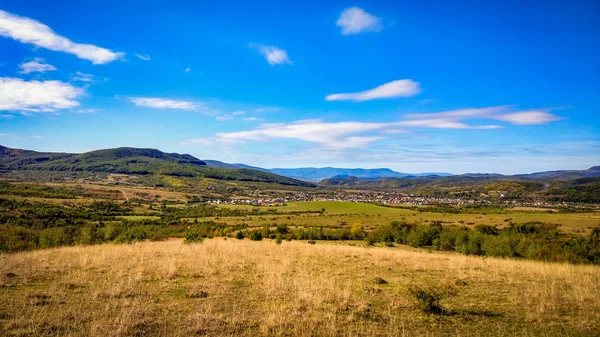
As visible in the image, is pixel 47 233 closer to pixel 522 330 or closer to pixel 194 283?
pixel 194 283

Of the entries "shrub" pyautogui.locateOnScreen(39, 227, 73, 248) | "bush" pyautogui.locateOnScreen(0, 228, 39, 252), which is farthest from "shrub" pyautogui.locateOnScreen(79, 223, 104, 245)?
"bush" pyautogui.locateOnScreen(0, 228, 39, 252)

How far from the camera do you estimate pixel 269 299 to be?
9.44m

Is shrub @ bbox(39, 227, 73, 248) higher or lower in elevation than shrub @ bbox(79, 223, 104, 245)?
higher

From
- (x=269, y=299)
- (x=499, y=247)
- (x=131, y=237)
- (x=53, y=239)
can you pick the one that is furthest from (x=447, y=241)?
(x=53, y=239)

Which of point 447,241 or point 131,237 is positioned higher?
point 131,237

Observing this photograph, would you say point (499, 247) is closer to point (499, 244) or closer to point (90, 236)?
point (499, 244)

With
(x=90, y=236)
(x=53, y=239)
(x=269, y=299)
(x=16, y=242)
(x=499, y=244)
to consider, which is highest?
(x=269, y=299)

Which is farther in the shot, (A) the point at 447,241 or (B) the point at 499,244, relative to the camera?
(A) the point at 447,241

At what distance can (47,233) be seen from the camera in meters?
30.1

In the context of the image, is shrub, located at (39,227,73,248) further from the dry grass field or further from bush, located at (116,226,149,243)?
the dry grass field

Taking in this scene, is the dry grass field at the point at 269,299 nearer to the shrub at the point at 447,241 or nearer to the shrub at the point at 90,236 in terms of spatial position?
the shrub at the point at 90,236

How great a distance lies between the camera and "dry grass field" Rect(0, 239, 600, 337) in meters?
7.05

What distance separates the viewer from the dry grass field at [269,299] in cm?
705

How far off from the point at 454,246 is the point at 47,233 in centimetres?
4904
